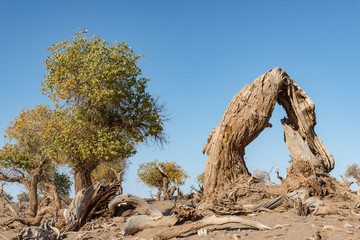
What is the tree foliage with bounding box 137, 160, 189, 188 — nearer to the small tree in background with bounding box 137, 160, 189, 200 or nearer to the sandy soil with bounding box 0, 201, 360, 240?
the small tree in background with bounding box 137, 160, 189, 200

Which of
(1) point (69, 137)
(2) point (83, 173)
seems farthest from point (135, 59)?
(2) point (83, 173)

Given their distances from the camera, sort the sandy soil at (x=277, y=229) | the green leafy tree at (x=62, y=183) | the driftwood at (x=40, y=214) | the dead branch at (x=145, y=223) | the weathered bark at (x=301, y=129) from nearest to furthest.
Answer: the sandy soil at (x=277, y=229) < the dead branch at (x=145, y=223) < the driftwood at (x=40, y=214) < the weathered bark at (x=301, y=129) < the green leafy tree at (x=62, y=183)

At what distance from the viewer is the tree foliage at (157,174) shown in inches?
1564

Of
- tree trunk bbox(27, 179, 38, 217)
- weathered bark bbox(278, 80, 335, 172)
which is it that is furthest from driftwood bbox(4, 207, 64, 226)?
tree trunk bbox(27, 179, 38, 217)

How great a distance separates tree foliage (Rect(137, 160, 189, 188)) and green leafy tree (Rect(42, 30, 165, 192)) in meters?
18.7

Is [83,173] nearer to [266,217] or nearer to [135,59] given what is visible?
[135,59]

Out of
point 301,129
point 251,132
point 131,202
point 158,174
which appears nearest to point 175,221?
point 131,202

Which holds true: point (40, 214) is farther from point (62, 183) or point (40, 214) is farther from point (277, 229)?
point (62, 183)

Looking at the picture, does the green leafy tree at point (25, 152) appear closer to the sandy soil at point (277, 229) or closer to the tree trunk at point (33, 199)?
the tree trunk at point (33, 199)

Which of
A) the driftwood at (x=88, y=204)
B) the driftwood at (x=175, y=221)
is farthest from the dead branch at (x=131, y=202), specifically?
the driftwood at (x=88, y=204)

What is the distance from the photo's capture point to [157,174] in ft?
131

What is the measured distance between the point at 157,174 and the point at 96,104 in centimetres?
2170

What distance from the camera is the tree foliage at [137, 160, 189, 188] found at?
130ft

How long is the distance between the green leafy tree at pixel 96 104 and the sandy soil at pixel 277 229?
266 inches
